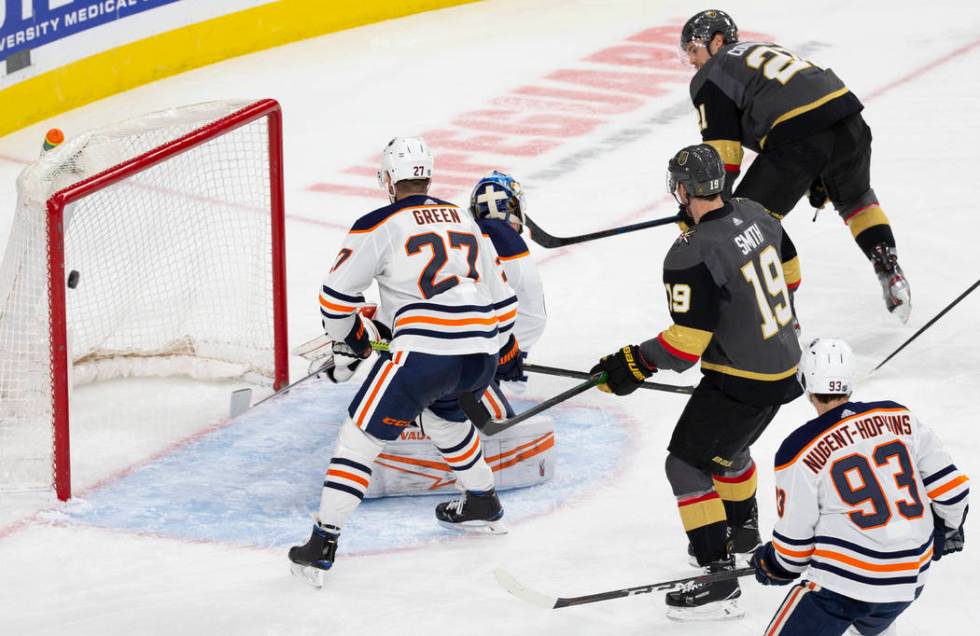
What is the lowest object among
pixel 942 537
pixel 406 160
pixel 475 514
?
pixel 475 514

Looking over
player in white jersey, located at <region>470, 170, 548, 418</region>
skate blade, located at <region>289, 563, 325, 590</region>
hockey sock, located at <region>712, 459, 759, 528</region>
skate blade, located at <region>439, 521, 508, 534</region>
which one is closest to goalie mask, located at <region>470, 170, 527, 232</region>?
player in white jersey, located at <region>470, 170, 548, 418</region>

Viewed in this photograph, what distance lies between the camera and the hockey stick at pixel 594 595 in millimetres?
3787

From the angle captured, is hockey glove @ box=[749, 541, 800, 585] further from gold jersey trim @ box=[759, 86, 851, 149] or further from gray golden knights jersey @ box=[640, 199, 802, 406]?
gold jersey trim @ box=[759, 86, 851, 149]

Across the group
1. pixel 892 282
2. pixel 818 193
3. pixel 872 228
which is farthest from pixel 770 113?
pixel 892 282

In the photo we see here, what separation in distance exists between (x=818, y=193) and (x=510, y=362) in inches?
60.1

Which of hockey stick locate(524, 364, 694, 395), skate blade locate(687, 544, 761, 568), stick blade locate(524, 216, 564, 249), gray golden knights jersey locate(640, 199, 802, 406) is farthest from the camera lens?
stick blade locate(524, 216, 564, 249)

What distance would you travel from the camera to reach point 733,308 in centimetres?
379

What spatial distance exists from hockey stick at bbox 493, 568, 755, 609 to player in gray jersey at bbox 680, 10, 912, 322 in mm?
1667

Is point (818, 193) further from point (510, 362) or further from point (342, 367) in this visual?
point (342, 367)

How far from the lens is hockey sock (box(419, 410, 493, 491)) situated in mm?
4223

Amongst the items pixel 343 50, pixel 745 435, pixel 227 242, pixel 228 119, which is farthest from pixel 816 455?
pixel 343 50

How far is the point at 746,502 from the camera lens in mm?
4113

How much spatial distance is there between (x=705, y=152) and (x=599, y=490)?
110 centimetres

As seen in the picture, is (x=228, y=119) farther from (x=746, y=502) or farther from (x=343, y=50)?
(x=343, y=50)
